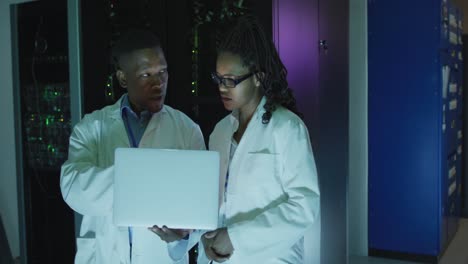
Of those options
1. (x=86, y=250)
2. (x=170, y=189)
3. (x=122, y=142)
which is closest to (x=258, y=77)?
(x=170, y=189)

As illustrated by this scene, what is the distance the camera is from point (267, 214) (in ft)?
4.86

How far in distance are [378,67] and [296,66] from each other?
186 cm

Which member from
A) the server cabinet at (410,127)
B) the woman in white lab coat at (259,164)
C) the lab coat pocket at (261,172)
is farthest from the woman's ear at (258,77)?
the server cabinet at (410,127)

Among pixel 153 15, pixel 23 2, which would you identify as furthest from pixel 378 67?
pixel 23 2

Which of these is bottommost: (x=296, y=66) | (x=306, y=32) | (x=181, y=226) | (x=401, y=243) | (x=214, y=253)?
(x=401, y=243)

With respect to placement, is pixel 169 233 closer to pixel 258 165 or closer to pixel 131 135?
pixel 258 165

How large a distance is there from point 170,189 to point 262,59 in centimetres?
54

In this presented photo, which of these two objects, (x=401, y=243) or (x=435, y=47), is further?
(x=401, y=243)

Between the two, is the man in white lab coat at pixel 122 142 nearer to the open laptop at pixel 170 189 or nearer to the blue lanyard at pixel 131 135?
the blue lanyard at pixel 131 135

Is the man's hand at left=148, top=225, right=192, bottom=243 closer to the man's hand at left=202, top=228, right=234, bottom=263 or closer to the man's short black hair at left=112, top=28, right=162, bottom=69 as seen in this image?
the man's hand at left=202, top=228, right=234, bottom=263

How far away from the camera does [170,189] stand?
1398 millimetres

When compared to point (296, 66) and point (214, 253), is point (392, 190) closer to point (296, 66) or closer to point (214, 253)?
point (296, 66)

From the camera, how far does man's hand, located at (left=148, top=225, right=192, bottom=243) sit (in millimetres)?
1457

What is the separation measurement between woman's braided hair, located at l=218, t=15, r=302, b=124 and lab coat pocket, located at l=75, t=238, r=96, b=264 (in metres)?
0.87
